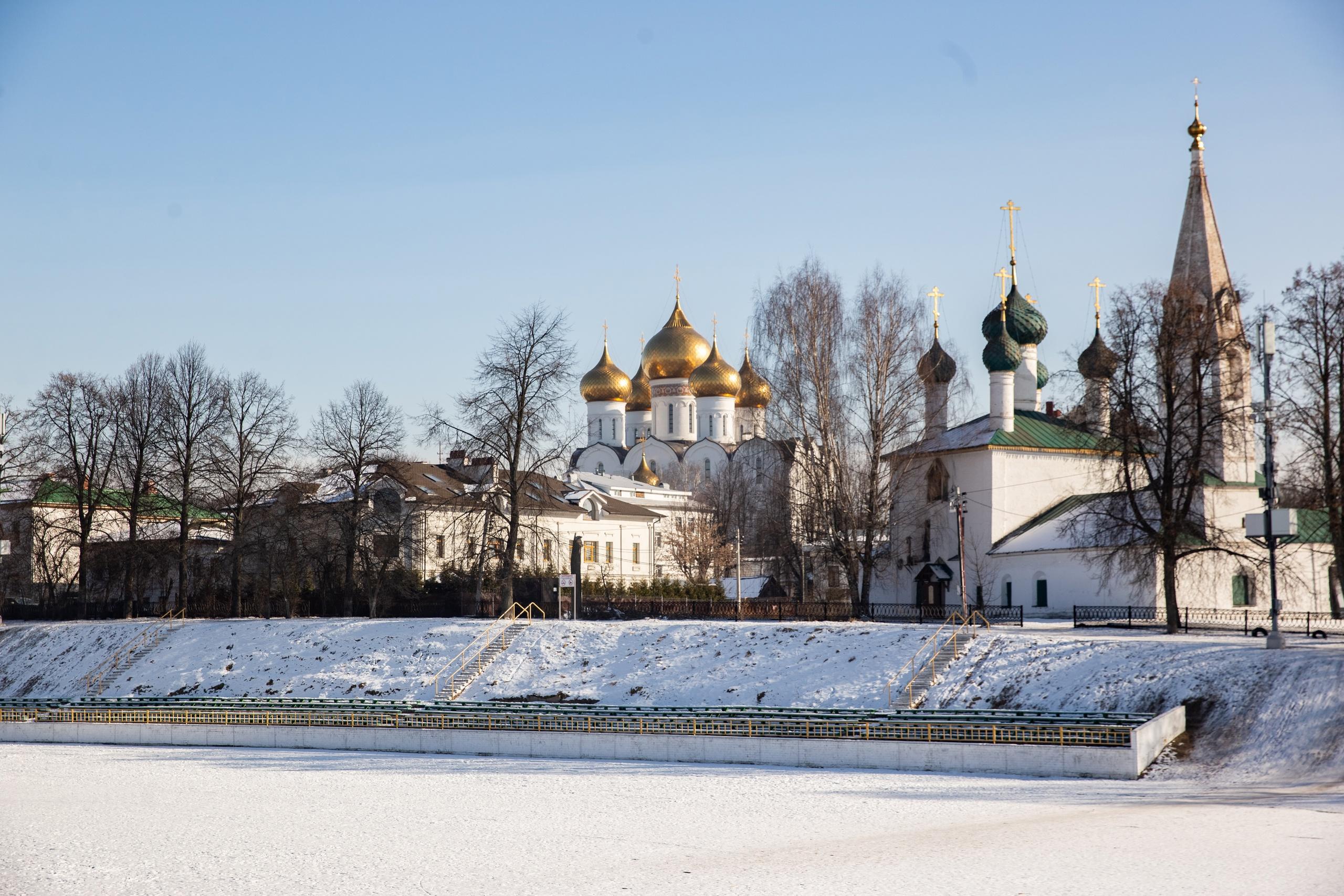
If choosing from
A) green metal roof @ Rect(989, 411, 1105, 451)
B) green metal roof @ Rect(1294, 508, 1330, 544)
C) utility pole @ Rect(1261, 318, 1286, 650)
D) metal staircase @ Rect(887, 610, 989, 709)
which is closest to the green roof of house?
metal staircase @ Rect(887, 610, 989, 709)

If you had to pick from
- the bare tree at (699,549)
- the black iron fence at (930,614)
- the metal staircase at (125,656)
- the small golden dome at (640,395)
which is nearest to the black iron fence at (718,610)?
the black iron fence at (930,614)

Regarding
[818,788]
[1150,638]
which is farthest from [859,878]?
[1150,638]

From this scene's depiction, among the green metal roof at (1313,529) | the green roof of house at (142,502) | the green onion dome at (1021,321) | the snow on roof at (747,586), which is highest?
the green onion dome at (1021,321)

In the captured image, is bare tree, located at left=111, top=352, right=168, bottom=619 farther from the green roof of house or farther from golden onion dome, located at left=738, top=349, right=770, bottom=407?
golden onion dome, located at left=738, top=349, right=770, bottom=407

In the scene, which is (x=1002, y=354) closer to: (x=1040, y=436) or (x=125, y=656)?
(x=1040, y=436)

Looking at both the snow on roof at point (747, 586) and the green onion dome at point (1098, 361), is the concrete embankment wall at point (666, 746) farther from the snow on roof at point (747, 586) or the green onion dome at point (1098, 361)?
the snow on roof at point (747, 586)

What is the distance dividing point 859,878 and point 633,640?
22.7 meters

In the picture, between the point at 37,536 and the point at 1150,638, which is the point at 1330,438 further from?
the point at 37,536

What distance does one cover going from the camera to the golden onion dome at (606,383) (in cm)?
8981

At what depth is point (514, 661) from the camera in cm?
3541

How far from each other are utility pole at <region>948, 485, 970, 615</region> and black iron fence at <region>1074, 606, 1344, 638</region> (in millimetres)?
3146

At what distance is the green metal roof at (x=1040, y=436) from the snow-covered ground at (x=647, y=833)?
92.7 feet

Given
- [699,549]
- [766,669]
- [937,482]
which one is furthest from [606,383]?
[766,669]

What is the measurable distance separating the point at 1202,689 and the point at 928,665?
22.7 ft
